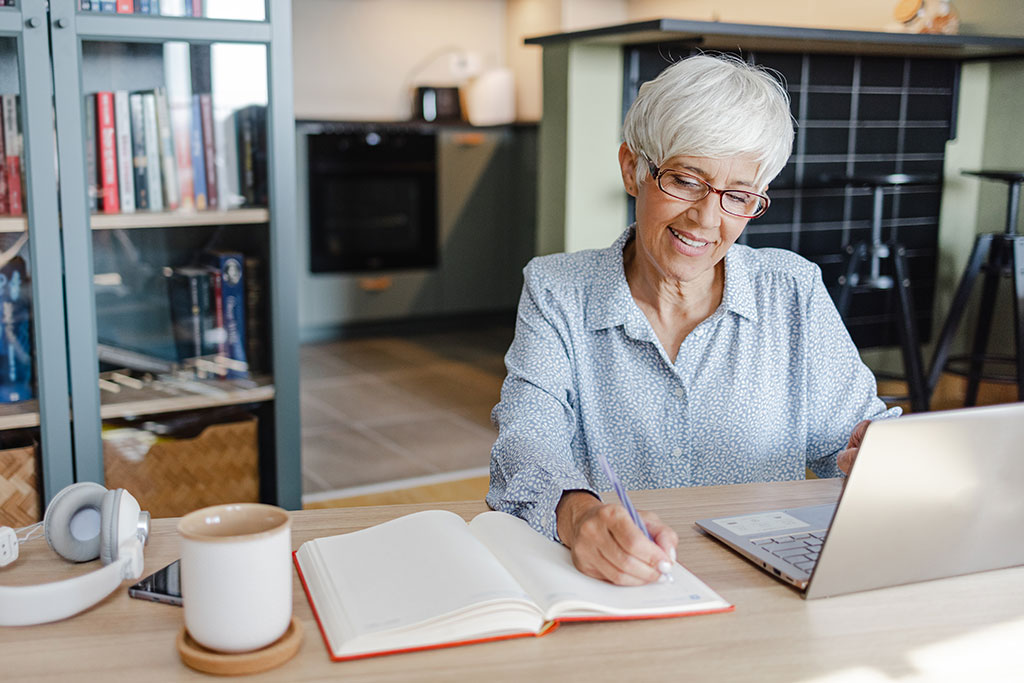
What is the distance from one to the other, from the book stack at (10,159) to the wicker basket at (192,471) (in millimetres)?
558

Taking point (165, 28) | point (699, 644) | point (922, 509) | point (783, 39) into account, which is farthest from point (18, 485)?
point (783, 39)

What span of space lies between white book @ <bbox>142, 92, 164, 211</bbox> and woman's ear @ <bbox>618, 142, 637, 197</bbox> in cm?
129

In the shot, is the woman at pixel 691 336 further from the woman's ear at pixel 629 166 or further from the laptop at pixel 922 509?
the laptop at pixel 922 509

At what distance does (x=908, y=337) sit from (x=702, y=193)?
2312 millimetres

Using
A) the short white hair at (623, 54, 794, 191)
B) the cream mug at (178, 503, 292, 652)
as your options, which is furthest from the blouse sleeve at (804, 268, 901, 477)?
the cream mug at (178, 503, 292, 652)

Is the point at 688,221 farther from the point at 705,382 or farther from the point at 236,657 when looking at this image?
the point at 236,657

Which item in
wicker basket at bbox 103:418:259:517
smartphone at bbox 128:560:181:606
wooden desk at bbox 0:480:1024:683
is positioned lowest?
wicker basket at bbox 103:418:259:517

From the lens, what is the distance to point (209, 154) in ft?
7.84

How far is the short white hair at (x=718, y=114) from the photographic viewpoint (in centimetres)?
132

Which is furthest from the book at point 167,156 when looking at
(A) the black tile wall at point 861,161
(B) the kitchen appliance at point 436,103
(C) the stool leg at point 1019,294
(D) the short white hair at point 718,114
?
(B) the kitchen appliance at point 436,103

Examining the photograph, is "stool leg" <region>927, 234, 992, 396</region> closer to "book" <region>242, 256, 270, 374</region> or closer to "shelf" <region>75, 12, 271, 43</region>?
"book" <region>242, 256, 270, 374</region>

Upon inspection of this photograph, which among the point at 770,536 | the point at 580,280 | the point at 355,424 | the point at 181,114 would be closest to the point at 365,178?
the point at 355,424

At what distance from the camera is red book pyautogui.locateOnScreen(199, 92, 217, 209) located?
2.37 meters

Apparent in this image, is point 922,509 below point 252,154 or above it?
below
